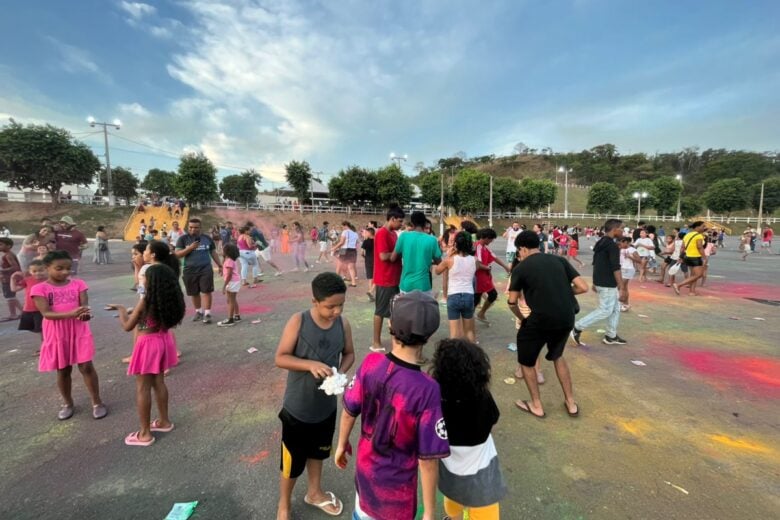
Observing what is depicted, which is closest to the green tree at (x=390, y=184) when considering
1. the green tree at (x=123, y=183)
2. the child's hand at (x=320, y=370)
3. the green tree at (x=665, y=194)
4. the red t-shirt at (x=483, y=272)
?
the red t-shirt at (x=483, y=272)

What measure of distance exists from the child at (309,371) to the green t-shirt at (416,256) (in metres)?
2.45

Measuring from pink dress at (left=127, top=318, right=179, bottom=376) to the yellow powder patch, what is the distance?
453 centimetres

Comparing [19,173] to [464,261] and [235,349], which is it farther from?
[464,261]

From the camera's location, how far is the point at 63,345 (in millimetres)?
3150

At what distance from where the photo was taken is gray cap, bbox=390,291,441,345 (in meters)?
1.45

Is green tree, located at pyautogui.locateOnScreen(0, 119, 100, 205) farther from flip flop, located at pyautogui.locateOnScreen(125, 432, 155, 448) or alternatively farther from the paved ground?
flip flop, located at pyautogui.locateOnScreen(125, 432, 155, 448)

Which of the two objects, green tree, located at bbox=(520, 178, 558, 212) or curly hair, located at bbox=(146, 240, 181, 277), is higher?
green tree, located at bbox=(520, 178, 558, 212)

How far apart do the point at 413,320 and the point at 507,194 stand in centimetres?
5905

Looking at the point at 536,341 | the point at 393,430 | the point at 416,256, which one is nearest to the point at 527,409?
the point at 536,341

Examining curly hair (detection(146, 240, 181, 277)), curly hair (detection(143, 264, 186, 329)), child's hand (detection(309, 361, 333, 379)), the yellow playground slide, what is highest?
the yellow playground slide

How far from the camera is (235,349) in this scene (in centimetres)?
502

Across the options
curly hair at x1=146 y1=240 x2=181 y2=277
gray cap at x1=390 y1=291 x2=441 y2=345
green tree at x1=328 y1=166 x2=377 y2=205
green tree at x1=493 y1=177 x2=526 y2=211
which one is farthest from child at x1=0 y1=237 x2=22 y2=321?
green tree at x1=493 y1=177 x2=526 y2=211

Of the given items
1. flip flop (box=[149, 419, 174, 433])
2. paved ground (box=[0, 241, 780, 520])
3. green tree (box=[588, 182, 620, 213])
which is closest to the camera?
paved ground (box=[0, 241, 780, 520])

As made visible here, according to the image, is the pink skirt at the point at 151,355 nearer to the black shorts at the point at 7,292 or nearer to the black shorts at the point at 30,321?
the black shorts at the point at 30,321
